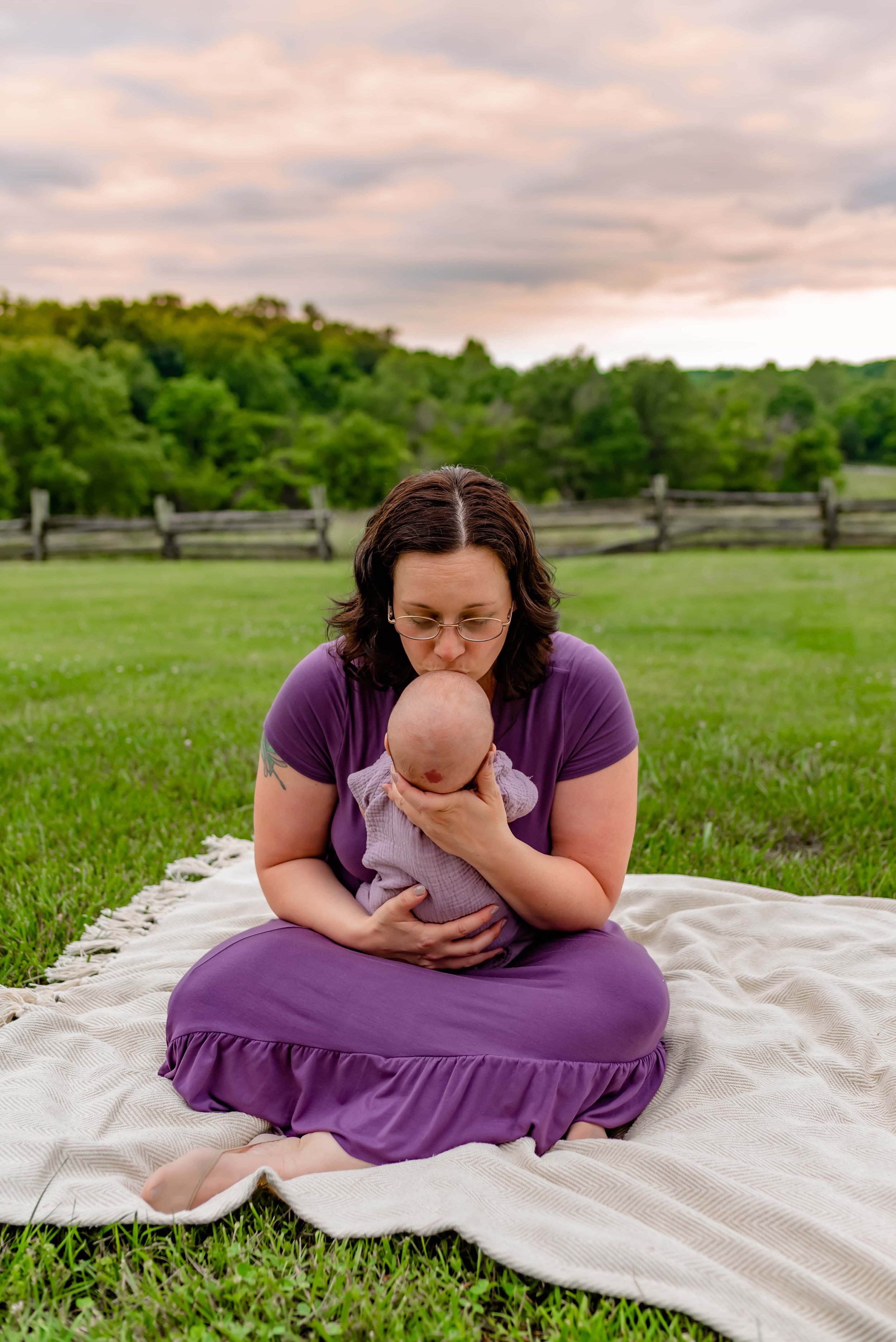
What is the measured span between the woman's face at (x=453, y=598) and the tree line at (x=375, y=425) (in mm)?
33923

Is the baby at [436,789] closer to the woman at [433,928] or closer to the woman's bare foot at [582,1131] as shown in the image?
the woman at [433,928]

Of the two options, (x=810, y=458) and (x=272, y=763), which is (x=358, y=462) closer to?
(x=810, y=458)

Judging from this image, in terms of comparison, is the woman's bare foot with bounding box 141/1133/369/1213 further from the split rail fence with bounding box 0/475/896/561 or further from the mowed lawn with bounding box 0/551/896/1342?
the split rail fence with bounding box 0/475/896/561

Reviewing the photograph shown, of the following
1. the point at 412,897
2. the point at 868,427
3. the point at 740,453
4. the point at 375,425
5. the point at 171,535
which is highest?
the point at 868,427

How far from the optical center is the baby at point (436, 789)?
1887mm

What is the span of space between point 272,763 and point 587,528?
19051mm

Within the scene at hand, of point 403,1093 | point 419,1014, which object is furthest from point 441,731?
point 403,1093

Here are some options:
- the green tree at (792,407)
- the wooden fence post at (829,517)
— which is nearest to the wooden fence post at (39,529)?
the wooden fence post at (829,517)

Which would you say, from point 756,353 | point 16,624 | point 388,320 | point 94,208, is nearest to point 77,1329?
point 16,624

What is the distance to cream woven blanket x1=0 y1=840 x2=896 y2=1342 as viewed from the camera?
1.50m

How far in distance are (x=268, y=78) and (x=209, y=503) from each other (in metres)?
27.6

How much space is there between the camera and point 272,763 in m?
2.29

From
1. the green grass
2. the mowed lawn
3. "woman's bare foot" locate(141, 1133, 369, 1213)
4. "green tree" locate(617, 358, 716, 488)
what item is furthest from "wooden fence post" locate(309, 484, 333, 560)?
the green grass

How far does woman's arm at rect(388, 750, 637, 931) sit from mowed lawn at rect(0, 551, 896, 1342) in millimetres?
706
